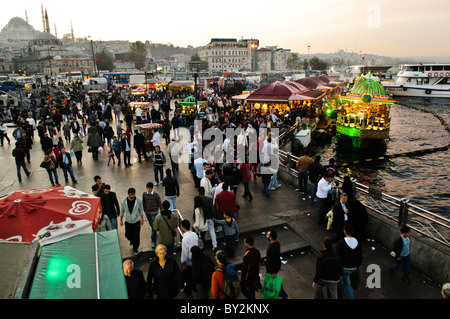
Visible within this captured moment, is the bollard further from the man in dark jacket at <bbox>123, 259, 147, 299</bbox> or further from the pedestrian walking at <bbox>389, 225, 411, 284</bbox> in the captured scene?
the man in dark jacket at <bbox>123, 259, 147, 299</bbox>

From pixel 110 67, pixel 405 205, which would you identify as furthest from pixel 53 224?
pixel 110 67

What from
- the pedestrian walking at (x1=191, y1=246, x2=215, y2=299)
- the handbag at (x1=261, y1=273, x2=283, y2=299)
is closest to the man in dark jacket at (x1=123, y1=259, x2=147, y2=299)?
the pedestrian walking at (x1=191, y1=246, x2=215, y2=299)

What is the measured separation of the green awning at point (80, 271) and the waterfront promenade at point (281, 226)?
5.80 feet

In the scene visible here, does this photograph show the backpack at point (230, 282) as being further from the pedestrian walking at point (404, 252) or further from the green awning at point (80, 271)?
the pedestrian walking at point (404, 252)

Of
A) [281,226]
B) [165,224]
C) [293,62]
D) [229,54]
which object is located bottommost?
[281,226]

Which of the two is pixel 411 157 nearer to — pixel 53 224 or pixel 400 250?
pixel 400 250

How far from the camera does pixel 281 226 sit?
781 cm

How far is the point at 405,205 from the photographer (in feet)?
21.4

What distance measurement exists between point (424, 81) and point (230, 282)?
66476 millimetres

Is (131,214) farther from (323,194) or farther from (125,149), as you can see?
(125,149)

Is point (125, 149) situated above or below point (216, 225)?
above

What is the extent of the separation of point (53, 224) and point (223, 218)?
331 centimetres

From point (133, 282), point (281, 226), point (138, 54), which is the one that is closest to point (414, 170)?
point (281, 226)

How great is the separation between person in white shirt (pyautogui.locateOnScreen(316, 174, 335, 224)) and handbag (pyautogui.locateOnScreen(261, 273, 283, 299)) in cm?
357
